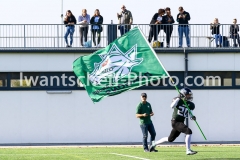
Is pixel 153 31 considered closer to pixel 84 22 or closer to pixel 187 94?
pixel 84 22

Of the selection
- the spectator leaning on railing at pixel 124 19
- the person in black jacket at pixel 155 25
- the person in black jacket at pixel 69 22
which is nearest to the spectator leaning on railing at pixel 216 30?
the person in black jacket at pixel 155 25

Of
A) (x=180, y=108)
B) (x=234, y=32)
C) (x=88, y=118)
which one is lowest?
(x=88, y=118)

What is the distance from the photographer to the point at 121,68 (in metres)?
19.8

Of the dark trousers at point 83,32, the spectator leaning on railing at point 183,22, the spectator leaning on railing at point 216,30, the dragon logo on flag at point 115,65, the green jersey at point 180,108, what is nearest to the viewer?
the green jersey at point 180,108

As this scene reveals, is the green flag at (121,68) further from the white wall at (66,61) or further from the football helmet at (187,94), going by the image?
the white wall at (66,61)

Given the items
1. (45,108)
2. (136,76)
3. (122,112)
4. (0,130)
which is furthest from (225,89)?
(136,76)

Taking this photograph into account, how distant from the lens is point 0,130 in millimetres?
31375

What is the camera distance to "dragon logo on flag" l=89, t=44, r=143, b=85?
1972cm

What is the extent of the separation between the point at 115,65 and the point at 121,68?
179 mm

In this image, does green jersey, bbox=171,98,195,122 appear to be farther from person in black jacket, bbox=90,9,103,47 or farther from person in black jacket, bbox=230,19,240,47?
person in black jacket, bbox=230,19,240,47

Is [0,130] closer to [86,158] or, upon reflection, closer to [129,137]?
[129,137]

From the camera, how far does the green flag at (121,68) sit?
1934cm

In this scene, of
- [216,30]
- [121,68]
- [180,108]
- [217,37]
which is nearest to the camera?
[180,108]

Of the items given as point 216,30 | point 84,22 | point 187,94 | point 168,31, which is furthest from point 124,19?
point 187,94
